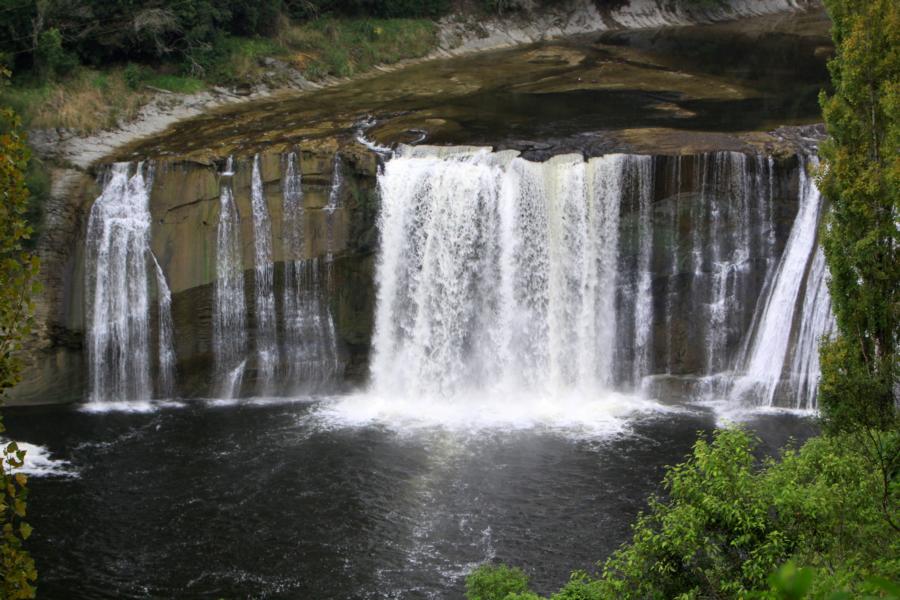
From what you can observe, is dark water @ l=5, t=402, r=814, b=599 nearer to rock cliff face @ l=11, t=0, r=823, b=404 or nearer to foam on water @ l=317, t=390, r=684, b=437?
foam on water @ l=317, t=390, r=684, b=437

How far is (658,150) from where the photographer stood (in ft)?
82.5

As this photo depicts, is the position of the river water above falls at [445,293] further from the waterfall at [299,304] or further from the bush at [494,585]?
the bush at [494,585]

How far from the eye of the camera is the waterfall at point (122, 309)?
25.2 m

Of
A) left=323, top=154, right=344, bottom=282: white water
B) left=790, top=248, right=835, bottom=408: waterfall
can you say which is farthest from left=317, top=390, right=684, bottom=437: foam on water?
left=323, top=154, right=344, bottom=282: white water

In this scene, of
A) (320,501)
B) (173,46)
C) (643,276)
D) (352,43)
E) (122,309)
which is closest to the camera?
(320,501)

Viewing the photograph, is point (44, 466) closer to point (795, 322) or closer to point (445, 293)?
point (445, 293)

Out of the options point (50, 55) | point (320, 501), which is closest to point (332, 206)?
point (320, 501)

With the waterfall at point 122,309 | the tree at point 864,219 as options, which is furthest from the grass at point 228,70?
the tree at point 864,219

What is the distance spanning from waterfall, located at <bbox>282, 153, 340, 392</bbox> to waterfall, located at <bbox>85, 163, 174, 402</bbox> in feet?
9.61

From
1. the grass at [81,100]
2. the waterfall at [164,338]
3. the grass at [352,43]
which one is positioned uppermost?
the grass at [352,43]

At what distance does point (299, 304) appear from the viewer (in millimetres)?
25484

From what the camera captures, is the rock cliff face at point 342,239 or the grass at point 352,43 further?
the grass at point 352,43

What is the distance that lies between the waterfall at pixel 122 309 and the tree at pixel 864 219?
16669mm

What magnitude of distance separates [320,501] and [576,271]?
925 cm
